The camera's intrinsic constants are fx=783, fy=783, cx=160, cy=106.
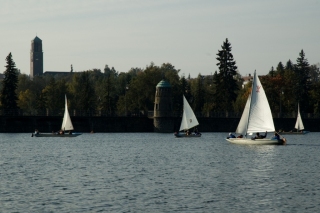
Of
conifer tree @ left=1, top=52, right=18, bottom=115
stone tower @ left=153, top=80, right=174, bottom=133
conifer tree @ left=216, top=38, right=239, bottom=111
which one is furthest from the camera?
conifer tree @ left=216, top=38, right=239, bottom=111

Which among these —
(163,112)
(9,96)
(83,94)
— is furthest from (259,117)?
(83,94)

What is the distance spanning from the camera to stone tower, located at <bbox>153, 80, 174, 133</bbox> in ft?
478

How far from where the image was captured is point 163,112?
146375 mm

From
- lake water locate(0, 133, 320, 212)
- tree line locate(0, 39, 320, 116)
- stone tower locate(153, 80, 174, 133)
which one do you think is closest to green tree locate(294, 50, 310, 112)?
tree line locate(0, 39, 320, 116)

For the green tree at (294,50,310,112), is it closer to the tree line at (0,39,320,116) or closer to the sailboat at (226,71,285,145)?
the tree line at (0,39,320,116)

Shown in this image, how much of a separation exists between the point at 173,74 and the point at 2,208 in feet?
462

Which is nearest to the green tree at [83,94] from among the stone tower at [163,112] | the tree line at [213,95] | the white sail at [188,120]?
the tree line at [213,95]

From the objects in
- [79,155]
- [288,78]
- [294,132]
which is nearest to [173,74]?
[288,78]

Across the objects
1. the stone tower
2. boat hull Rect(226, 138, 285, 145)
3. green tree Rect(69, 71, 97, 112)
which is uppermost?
green tree Rect(69, 71, 97, 112)

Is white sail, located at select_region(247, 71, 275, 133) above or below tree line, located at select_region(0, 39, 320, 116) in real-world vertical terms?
below

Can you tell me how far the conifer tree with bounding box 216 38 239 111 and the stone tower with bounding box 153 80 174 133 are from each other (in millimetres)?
15187

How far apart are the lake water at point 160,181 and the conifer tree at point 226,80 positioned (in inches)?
2956

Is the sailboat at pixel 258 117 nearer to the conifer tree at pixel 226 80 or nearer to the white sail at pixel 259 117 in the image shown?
the white sail at pixel 259 117

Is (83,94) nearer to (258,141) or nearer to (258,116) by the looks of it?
(258,116)
